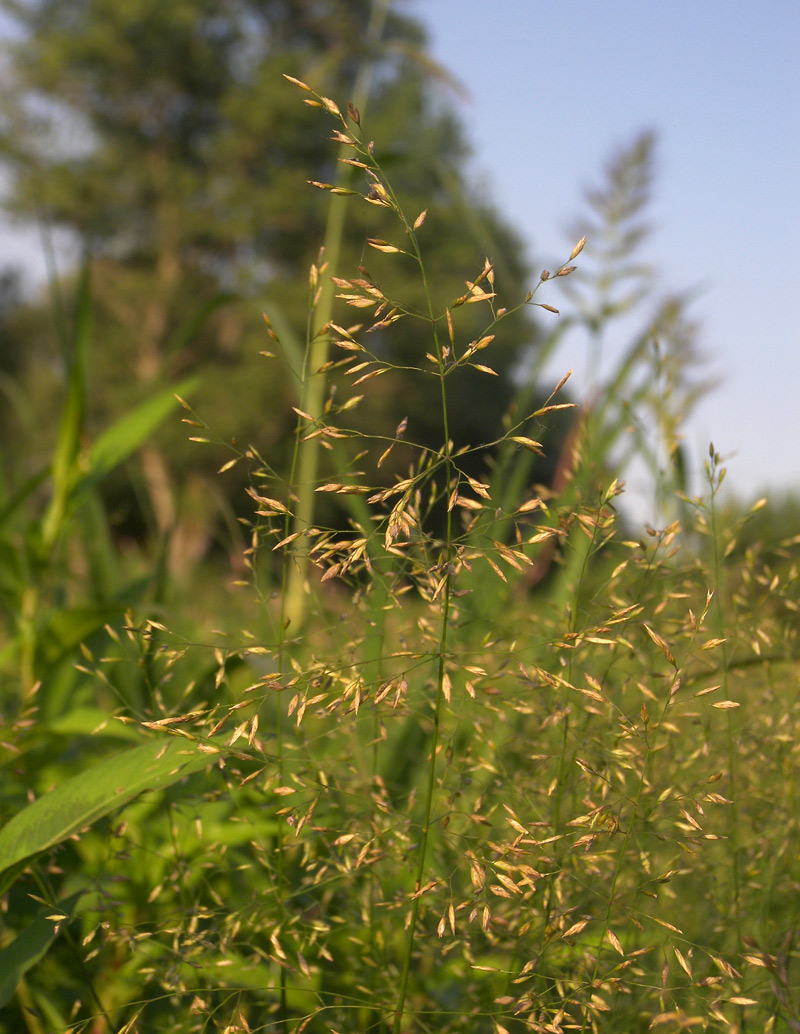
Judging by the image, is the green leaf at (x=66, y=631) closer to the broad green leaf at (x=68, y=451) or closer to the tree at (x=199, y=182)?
the broad green leaf at (x=68, y=451)

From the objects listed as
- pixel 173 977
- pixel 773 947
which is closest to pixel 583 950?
pixel 773 947

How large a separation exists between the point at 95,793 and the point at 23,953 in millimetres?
161

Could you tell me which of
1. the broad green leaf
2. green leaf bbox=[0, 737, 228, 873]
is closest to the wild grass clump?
green leaf bbox=[0, 737, 228, 873]

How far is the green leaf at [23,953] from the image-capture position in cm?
71

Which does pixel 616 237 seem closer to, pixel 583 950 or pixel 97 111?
pixel 583 950

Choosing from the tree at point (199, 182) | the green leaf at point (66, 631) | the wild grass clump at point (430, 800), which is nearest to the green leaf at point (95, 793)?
the wild grass clump at point (430, 800)

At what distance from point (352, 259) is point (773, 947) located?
14.1 meters

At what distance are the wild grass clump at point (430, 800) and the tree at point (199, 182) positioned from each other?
41.1 feet

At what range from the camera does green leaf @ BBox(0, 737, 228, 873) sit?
698mm

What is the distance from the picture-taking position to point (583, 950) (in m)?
0.83

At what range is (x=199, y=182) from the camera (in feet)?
46.9

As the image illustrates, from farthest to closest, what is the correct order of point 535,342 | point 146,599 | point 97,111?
point 535,342
point 97,111
point 146,599

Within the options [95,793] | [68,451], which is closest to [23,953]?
[95,793]

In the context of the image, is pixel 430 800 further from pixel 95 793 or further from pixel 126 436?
pixel 126 436
